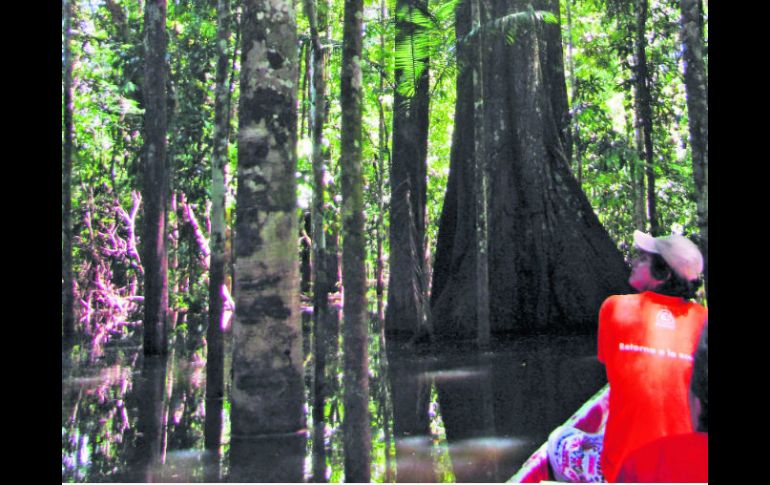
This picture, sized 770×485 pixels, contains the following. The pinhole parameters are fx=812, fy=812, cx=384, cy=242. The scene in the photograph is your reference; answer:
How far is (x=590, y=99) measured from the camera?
18.3 m

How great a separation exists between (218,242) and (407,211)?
18.9 feet

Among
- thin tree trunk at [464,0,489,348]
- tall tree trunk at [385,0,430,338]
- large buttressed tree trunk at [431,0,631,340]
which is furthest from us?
tall tree trunk at [385,0,430,338]

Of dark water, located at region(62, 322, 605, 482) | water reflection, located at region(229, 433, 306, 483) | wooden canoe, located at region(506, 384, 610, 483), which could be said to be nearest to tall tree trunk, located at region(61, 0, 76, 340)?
dark water, located at region(62, 322, 605, 482)

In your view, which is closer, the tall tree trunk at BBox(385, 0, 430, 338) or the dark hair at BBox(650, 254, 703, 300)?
the dark hair at BBox(650, 254, 703, 300)

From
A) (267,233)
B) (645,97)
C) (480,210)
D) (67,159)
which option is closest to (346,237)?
(267,233)

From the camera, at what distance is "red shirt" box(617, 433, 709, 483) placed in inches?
123

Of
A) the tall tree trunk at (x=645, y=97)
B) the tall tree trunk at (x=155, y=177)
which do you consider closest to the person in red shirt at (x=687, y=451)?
the tall tree trunk at (x=155, y=177)

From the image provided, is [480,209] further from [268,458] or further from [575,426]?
[575,426]

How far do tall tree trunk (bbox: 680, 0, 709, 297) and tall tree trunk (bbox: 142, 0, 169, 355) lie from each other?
7459 millimetres

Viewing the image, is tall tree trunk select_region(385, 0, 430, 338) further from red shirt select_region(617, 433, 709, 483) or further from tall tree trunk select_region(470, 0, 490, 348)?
Answer: red shirt select_region(617, 433, 709, 483)

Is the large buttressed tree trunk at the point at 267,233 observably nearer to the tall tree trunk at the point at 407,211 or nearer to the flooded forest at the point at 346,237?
the flooded forest at the point at 346,237
